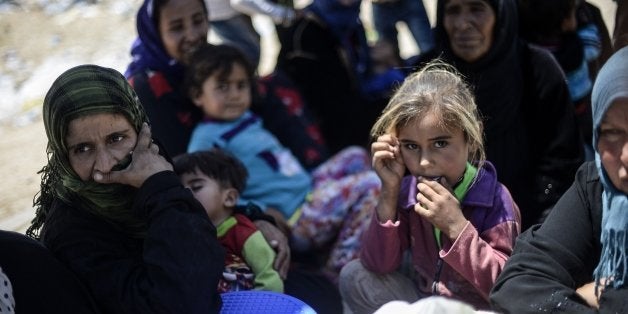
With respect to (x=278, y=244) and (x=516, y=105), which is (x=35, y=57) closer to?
(x=278, y=244)

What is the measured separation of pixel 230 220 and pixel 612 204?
1.58 m

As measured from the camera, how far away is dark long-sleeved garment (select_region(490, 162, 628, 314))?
243 centimetres

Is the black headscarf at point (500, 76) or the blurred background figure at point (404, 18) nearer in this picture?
the black headscarf at point (500, 76)

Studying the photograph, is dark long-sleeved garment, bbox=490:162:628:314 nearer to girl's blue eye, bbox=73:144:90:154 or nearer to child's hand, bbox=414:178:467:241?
child's hand, bbox=414:178:467:241

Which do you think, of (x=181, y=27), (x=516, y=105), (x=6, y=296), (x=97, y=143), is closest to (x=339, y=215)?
(x=516, y=105)

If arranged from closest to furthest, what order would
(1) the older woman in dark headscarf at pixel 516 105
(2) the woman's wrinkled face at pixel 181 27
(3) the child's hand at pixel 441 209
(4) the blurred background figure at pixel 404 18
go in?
(3) the child's hand at pixel 441 209 → (1) the older woman in dark headscarf at pixel 516 105 → (2) the woman's wrinkled face at pixel 181 27 → (4) the blurred background figure at pixel 404 18

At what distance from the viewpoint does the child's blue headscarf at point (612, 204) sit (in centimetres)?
235

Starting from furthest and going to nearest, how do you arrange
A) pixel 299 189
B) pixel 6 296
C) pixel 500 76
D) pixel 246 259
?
pixel 299 189 → pixel 500 76 → pixel 246 259 → pixel 6 296

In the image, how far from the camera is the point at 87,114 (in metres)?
2.65

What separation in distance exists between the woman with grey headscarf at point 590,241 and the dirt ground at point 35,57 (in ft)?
10.7

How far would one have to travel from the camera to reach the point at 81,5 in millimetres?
8953

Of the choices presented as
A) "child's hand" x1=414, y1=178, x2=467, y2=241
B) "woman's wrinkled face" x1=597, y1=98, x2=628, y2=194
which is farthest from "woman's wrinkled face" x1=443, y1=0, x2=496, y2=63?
"woman's wrinkled face" x1=597, y1=98, x2=628, y2=194

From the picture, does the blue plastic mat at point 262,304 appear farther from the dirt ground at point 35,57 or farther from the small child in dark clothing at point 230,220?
the dirt ground at point 35,57

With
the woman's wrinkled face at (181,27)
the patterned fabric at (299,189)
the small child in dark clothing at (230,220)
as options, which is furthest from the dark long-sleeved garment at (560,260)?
the woman's wrinkled face at (181,27)
